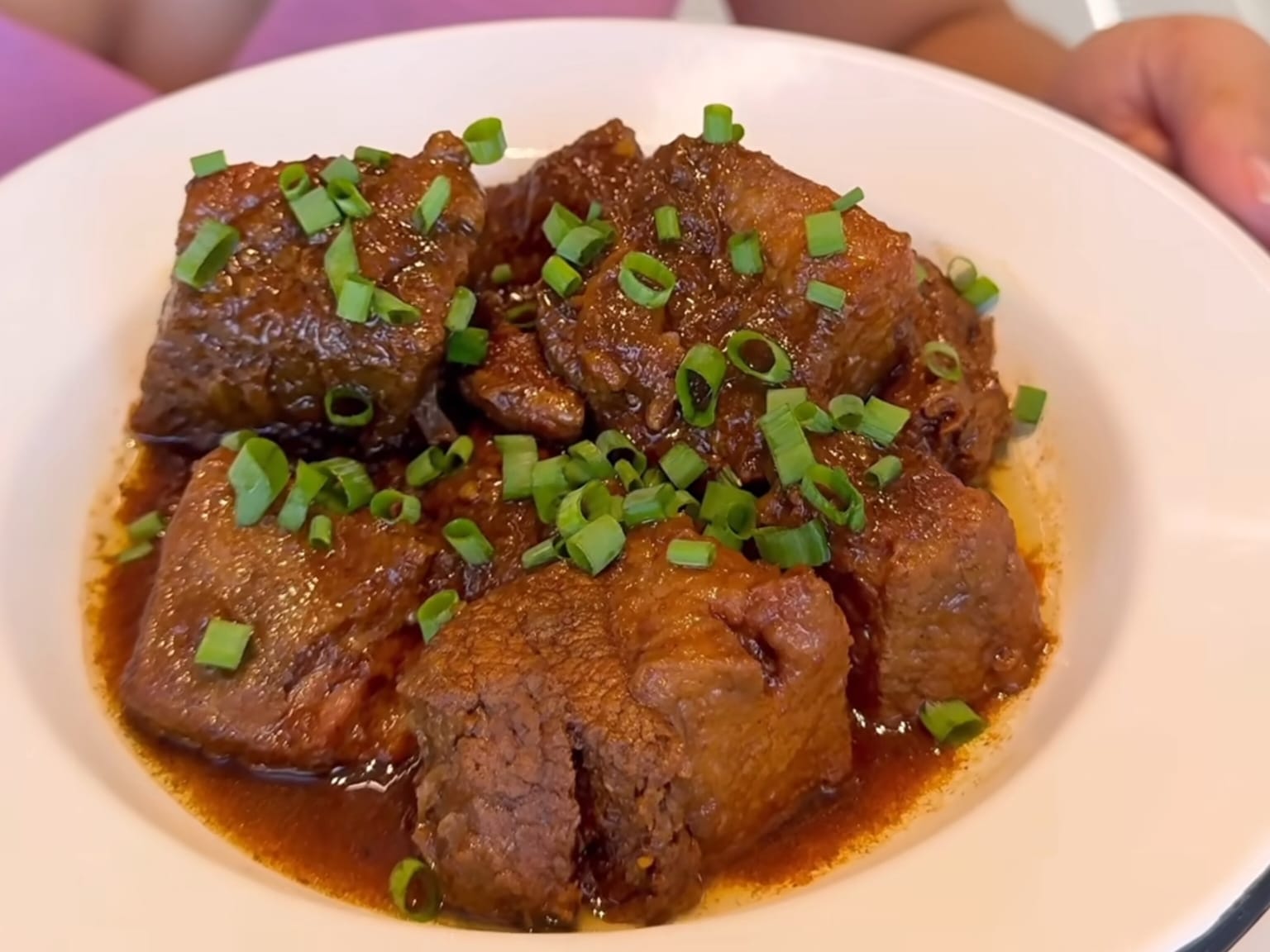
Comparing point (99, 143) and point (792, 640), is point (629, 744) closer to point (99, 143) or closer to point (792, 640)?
point (792, 640)

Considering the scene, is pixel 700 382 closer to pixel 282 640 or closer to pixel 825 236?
pixel 825 236

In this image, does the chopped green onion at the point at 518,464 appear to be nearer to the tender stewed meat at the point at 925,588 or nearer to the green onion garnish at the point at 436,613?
the green onion garnish at the point at 436,613

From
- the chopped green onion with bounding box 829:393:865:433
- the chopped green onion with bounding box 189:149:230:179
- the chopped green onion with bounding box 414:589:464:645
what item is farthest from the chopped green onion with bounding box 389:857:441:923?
the chopped green onion with bounding box 189:149:230:179

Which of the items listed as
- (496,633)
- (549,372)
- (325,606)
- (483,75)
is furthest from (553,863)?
(483,75)

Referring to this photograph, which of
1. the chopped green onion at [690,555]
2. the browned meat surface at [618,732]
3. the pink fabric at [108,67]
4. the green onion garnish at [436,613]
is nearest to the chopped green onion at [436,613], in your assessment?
the green onion garnish at [436,613]

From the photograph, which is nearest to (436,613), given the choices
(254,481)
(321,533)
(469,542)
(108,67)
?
(469,542)

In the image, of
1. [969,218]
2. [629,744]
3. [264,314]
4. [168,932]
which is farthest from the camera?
[969,218]

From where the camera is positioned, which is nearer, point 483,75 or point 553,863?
point 553,863
